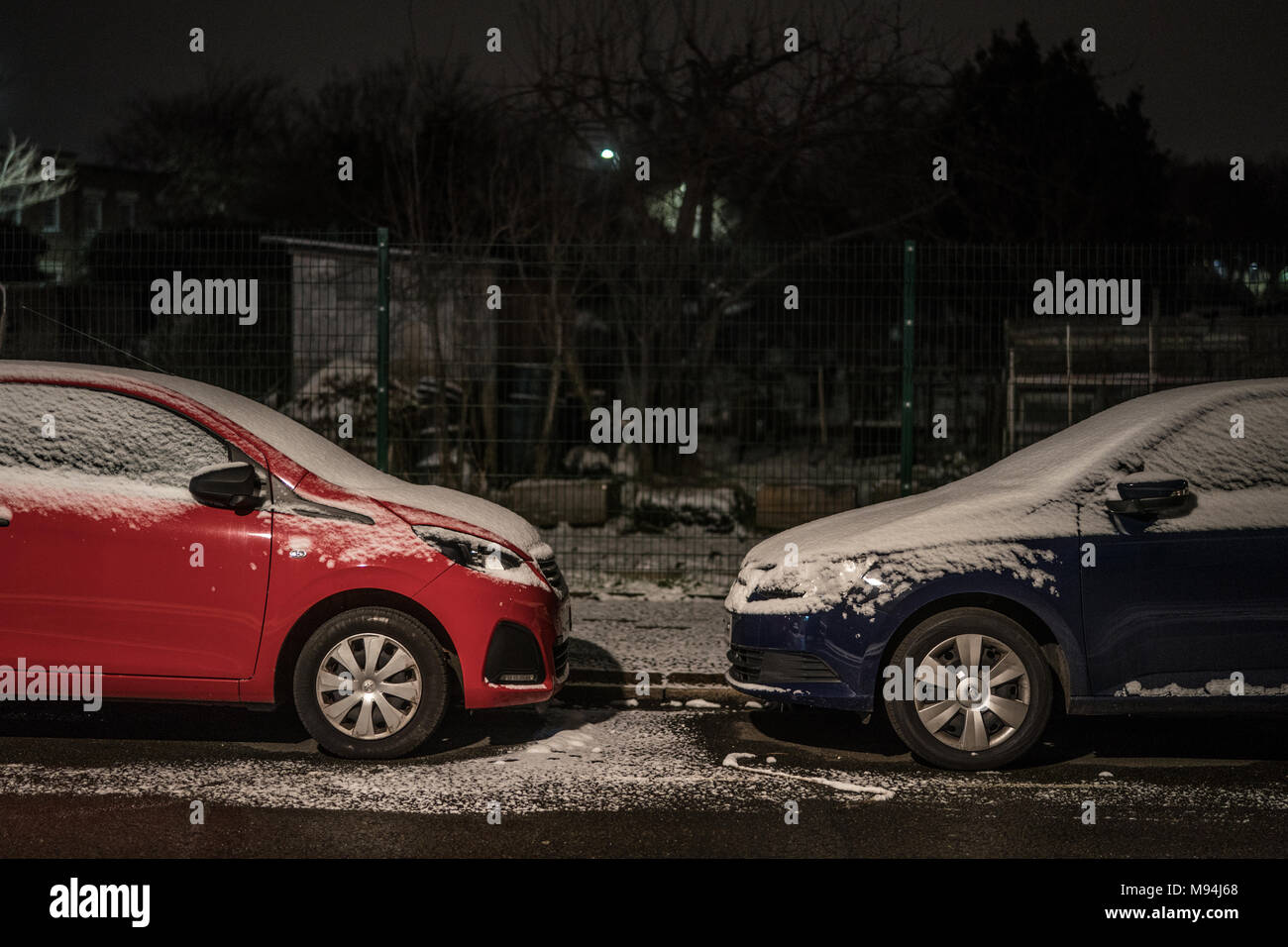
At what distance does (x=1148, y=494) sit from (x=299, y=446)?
392cm

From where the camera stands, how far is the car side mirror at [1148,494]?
589cm

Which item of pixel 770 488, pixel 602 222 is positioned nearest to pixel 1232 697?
pixel 770 488

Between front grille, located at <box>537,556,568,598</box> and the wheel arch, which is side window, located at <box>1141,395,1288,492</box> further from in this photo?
front grille, located at <box>537,556,568,598</box>

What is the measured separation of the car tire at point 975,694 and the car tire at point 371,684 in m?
2.05

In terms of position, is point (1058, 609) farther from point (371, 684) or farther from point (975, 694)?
point (371, 684)

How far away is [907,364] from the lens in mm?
10219

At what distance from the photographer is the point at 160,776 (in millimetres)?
5832

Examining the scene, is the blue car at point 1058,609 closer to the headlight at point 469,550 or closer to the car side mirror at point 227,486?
the headlight at point 469,550

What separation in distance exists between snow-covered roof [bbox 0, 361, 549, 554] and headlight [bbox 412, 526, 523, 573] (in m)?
0.09

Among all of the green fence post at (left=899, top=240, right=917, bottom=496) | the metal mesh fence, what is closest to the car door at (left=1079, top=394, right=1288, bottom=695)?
the metal mesh fence

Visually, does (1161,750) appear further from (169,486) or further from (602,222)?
(602,222)

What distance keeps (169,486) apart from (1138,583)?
428cm

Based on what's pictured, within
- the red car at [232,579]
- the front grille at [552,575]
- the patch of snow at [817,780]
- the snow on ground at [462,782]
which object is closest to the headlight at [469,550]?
the red car at [232,579]
